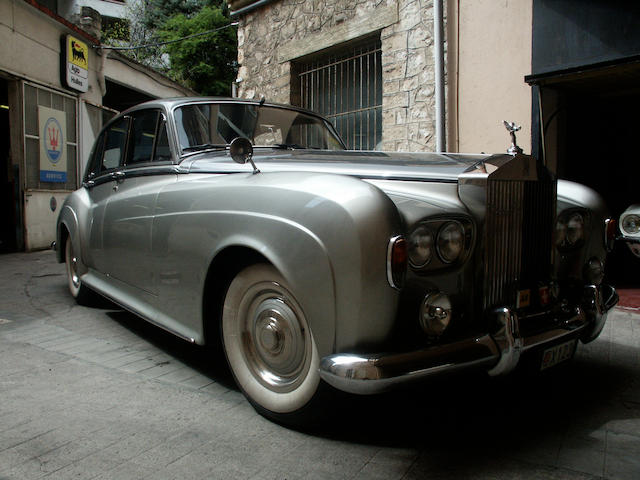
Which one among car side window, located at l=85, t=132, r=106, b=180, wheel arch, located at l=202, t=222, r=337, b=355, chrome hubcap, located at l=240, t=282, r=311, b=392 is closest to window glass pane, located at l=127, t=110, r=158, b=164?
car side window, located at l=85, t=132, r=106, b=180

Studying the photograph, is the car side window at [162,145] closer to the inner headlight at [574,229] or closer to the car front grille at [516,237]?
the car front grille at [516,237]

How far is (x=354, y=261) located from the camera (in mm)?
1934

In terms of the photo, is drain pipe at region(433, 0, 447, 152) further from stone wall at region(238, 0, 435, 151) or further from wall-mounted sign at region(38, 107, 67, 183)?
wall-mounted sign at region(38, 107, 67, 183)

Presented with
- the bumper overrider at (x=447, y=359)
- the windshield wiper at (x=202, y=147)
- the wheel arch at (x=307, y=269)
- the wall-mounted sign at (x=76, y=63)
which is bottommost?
the bumper overrider at (x=447, y=359)

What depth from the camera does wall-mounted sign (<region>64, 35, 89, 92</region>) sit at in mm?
10969

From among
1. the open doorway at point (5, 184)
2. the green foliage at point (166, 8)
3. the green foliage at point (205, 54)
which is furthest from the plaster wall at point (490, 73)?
the green foliage at point (166, 8)

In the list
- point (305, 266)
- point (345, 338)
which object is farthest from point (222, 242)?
point (345, 338)

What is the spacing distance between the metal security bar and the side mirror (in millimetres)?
5001

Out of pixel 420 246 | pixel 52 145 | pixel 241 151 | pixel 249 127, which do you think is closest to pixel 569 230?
pixel 420 246

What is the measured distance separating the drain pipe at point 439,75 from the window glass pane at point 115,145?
3696mm

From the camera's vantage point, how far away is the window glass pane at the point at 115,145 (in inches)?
160

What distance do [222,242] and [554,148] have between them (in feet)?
16.0

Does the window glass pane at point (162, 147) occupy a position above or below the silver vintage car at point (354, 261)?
above

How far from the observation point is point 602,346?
143 inches
